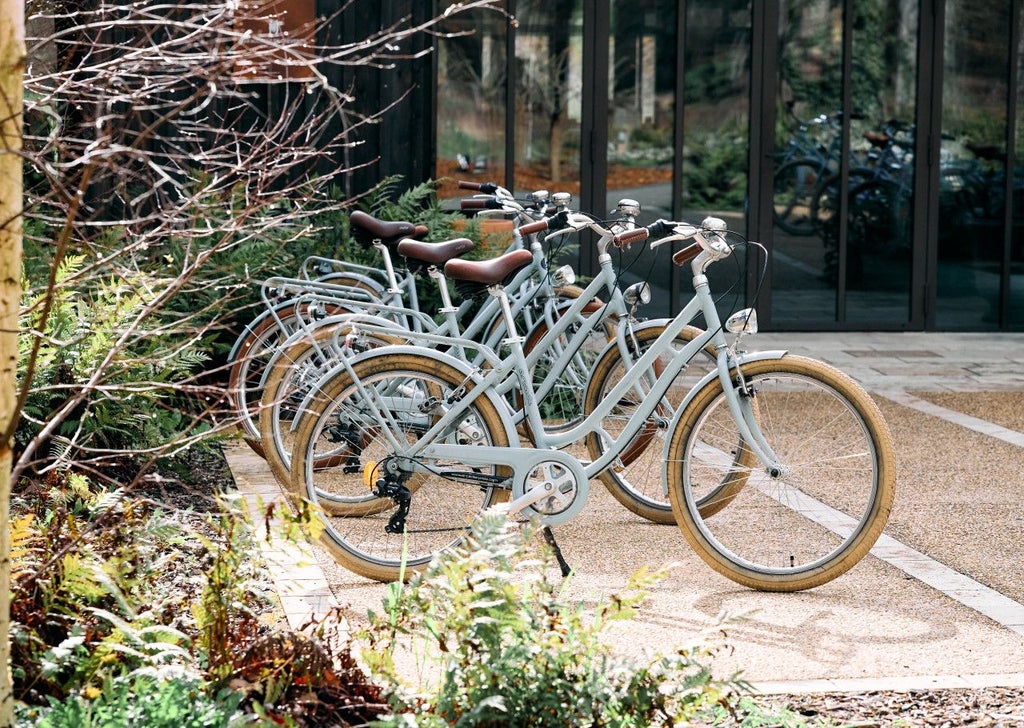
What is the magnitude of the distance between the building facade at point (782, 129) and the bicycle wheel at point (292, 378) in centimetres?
518

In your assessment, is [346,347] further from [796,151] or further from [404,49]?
[796,151]

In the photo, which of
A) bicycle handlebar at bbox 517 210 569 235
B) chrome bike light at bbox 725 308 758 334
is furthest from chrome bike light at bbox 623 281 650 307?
chrome bike light at bbox 725 308 758 334

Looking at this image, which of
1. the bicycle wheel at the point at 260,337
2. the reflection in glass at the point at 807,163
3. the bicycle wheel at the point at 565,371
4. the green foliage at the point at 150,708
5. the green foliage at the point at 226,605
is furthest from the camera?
the reflection in glass at the point at 807,163

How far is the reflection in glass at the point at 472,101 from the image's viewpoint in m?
11.3

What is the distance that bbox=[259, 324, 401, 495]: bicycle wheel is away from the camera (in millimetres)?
5684

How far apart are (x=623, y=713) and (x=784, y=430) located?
2.66 m

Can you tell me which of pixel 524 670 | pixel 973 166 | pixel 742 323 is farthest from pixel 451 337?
pixel 973 166

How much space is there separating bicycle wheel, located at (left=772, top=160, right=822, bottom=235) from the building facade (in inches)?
0.4

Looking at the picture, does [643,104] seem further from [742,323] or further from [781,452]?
[742,323]

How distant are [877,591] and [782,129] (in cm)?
686

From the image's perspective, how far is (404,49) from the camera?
11180 millimetres

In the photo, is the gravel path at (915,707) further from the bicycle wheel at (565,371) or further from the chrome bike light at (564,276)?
the chrome bike light at (564,276)

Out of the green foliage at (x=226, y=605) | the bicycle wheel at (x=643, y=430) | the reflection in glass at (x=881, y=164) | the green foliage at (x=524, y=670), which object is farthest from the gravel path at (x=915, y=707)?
the reflection in glass at (x=881, y=164)

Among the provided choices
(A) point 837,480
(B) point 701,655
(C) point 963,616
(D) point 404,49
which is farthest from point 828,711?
(D) point 404,49
